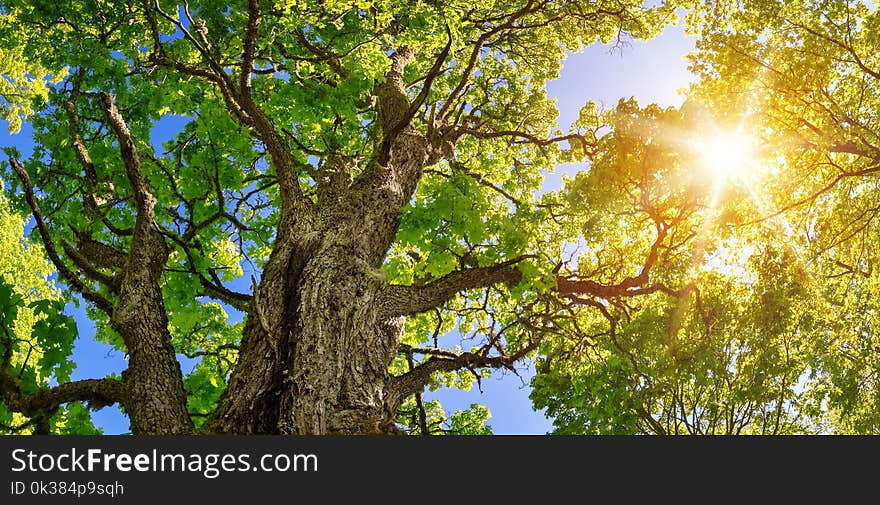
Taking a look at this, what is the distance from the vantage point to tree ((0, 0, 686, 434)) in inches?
211

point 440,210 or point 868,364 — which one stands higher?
point 440,210

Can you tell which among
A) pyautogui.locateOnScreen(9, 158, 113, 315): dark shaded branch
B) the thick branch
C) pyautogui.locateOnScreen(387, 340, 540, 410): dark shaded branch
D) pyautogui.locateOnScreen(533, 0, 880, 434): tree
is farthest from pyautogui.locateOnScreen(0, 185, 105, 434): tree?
pyautogui.locateOnScreen(533, 0, 880, 434): tree

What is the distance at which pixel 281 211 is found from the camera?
7.48 m

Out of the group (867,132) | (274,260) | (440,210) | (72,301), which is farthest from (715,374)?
(72,301)

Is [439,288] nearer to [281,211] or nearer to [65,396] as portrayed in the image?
[281,211]

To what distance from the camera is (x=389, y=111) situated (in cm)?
991

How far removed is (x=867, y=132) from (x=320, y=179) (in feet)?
28.9

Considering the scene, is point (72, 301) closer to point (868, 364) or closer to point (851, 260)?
point (851, 260)

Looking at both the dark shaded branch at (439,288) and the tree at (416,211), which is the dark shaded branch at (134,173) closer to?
the tree at (416,211)

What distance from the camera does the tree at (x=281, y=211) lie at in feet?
17.6

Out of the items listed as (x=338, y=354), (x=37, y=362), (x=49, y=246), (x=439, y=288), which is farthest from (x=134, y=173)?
(x=439, y=288)

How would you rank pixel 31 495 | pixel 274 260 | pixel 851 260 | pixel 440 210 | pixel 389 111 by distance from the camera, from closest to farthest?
pixel 31 495 → pixel 274 260 → pixel 440 210 → pixel 389 111 → pixel 851 260

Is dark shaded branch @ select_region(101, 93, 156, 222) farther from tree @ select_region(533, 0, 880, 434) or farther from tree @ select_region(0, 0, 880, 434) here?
tree @ select_region(533, 0, 880, 434)

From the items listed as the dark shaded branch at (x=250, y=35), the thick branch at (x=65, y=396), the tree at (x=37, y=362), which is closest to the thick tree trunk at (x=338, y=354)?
the thick branch at (x=65, y=396)
